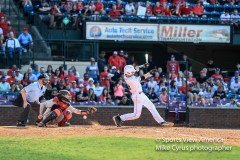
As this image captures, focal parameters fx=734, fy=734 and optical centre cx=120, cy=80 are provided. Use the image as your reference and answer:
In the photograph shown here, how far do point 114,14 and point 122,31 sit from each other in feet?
2.56

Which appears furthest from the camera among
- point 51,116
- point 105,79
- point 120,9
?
point 120,9

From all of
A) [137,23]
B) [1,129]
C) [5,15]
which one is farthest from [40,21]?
[1,129]

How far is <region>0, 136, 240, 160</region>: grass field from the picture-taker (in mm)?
13836

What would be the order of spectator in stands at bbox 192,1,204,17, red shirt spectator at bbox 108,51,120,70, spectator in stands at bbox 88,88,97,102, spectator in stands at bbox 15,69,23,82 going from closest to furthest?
spectator in stands at bbox 88,88,97,102, spectator in stands at bbox 15,69,23,82, red shirt spectator at bbox 108,51,120,70, spectator in stands at bbox 192,1,204,17

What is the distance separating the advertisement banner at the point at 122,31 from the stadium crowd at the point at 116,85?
241 centimetres

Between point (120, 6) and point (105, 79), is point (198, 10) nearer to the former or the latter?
point (120, 6)

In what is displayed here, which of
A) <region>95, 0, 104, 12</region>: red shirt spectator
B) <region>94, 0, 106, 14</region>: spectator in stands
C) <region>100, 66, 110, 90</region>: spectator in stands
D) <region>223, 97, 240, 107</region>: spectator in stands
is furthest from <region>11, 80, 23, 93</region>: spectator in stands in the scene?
<region>95, 0, 104, 12</region>: red shirt spectator

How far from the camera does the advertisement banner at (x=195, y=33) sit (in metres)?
30.3

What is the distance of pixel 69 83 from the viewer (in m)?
24.3

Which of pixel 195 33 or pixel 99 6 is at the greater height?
pixel 99 6

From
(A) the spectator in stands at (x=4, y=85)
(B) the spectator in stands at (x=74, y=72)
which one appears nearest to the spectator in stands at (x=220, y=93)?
(B) the spectator in stands at (x=74, y=72)

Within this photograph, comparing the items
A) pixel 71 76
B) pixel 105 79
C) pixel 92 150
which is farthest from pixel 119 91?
pixel 92 150

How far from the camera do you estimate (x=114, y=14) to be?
1180 inches

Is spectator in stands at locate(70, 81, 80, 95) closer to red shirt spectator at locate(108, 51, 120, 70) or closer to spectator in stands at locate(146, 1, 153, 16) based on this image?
red shirt spectator at locate(108, 51, 120, 70)
